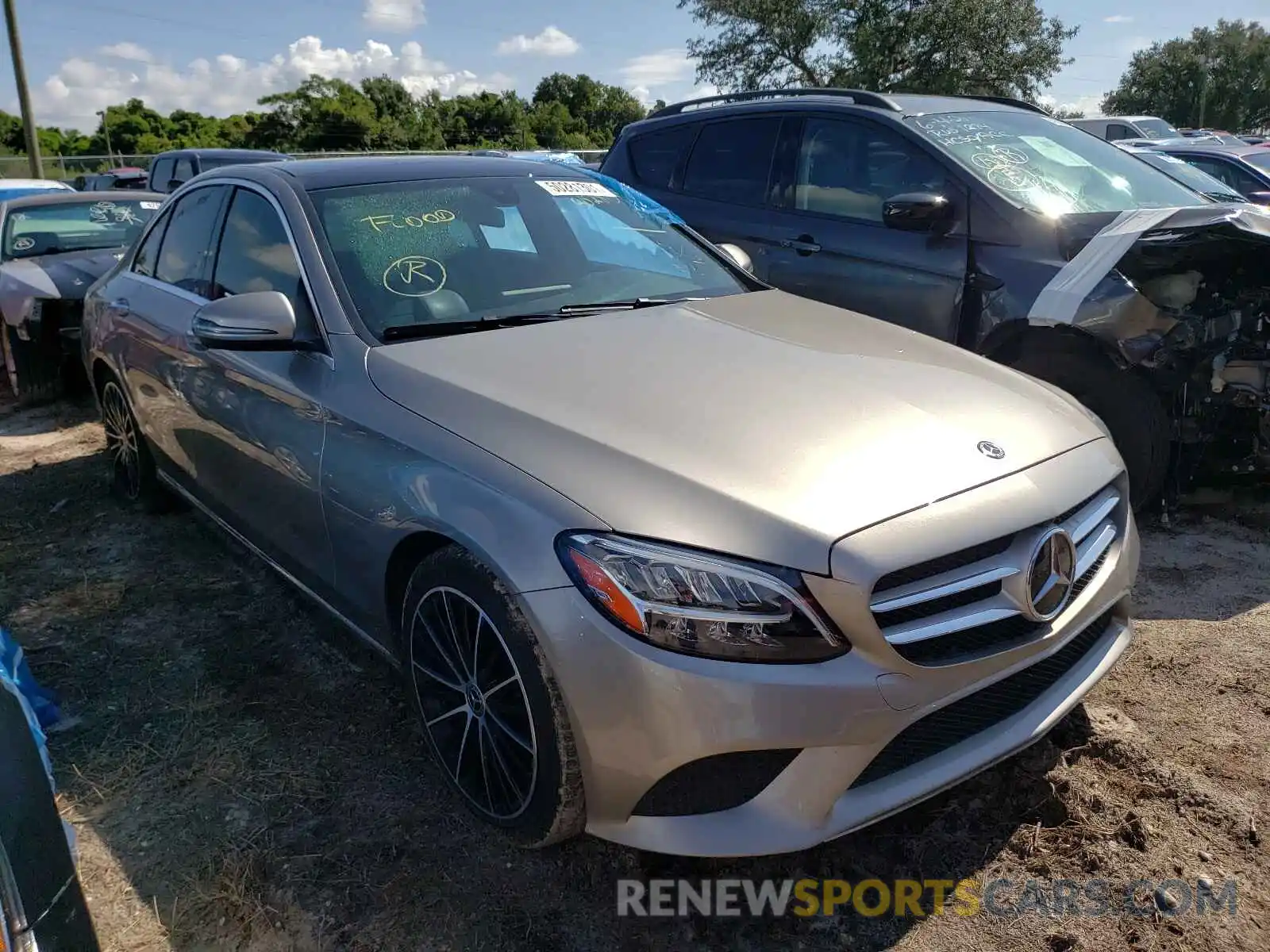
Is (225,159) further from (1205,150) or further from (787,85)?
(787,85)

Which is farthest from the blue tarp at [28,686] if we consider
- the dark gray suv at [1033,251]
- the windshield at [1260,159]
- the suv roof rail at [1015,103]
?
the windshield at [1260,159]

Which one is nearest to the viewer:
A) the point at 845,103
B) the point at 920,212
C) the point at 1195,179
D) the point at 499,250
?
the point at 499,250

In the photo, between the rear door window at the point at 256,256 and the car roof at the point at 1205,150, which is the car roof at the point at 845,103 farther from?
the car roof at the point at 1205,150

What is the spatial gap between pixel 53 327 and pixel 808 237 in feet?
16.7

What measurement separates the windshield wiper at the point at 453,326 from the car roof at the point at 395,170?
2.57ft

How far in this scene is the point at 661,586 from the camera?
192 centimetres

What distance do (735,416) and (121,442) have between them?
3.79 metres

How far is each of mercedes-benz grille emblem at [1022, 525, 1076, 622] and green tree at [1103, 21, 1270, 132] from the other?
195 feet

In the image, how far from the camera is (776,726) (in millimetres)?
1855

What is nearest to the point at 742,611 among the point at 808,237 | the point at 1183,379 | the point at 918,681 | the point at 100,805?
the point at 918,681

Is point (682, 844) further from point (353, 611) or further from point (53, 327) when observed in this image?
point (53, 327)

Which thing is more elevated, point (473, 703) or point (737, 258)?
point (737, 258)

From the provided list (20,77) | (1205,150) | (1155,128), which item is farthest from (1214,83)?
(20,77)

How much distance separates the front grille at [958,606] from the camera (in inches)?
75.4
